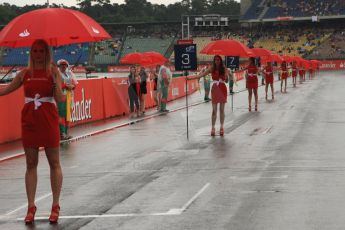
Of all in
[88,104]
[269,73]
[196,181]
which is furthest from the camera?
[269,73]

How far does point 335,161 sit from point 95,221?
5703 millimetres

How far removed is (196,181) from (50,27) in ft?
10.2

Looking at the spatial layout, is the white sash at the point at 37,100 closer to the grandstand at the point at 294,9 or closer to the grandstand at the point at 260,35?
the grandstand at the point at 260,35

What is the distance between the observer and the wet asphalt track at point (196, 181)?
7676mm

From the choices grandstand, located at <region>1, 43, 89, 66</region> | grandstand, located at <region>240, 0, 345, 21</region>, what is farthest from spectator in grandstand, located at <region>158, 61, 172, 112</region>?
grandstand, located at <region>240, 0, 345, 21</region>

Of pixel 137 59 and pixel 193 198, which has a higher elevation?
pixel 137 59

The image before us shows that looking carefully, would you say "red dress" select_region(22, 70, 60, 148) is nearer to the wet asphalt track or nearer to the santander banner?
the wet asphalt track

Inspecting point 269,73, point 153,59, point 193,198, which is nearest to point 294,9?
point 269,73

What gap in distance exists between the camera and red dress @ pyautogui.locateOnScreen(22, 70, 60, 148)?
7.67 m

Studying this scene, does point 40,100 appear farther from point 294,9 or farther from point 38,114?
point 294,9

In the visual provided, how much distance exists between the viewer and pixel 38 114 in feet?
25.2

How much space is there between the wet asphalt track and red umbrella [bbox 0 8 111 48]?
6.72 feet

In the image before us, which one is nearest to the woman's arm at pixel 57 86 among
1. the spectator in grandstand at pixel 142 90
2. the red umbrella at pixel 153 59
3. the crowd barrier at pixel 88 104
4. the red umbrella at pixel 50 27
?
the red umbrella at pixel 50 27

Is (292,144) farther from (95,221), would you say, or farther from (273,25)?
(273,25)
